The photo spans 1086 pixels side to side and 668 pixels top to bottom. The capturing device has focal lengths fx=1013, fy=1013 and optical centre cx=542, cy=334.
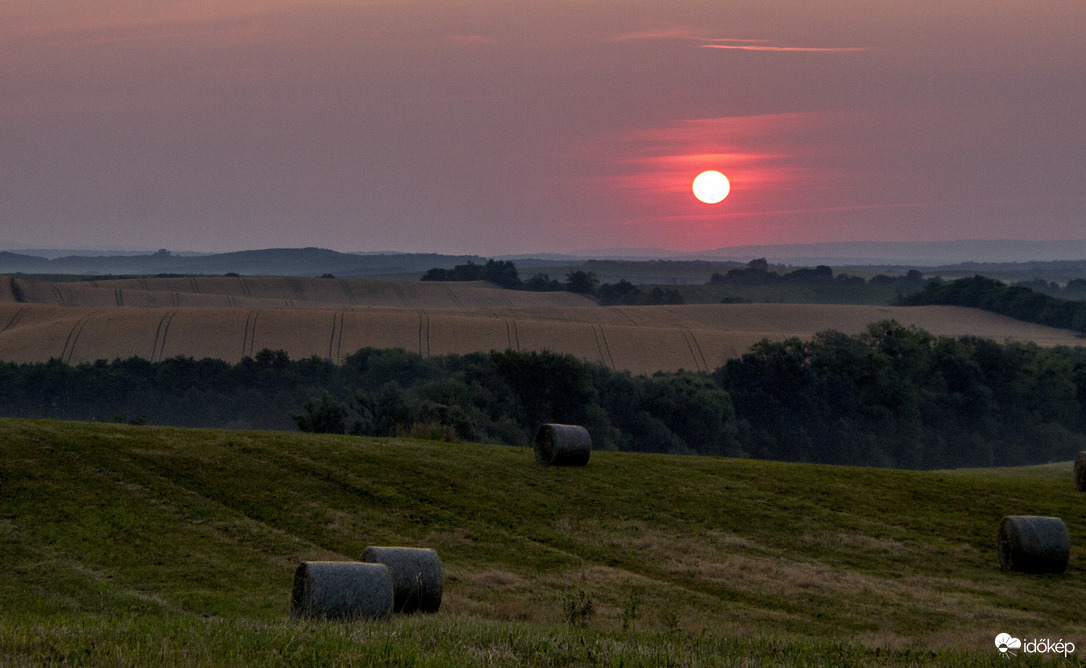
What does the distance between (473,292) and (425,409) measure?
102762mm

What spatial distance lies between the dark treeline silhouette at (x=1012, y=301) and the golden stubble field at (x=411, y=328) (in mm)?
3626

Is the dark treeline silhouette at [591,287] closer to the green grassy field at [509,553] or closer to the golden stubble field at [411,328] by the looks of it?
the golden stubble field at [411,328]

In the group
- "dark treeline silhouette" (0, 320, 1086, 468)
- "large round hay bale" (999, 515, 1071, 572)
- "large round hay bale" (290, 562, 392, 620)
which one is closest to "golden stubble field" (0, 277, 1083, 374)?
"dark treeline silhouette" (0, 320, 1086, 468)

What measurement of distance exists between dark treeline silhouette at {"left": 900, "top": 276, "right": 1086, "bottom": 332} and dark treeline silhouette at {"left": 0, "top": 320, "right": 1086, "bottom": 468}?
3618 centimetres

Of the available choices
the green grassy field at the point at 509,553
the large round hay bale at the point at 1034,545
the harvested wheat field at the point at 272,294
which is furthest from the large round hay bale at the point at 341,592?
the harvested wheat field at the point at 272,294

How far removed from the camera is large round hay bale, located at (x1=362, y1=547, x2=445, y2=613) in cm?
1441

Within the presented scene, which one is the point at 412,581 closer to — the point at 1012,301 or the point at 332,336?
the point at 332,336

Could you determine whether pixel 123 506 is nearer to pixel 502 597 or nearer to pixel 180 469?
pixel 180 469

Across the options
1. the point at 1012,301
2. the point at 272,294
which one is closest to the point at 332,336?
the point at 272,294

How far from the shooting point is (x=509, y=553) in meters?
19.0

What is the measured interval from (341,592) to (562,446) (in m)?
14.4

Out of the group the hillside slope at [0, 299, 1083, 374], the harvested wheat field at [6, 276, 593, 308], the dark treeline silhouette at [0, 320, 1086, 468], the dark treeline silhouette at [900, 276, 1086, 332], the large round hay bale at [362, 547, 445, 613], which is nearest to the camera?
the large round hay bale at [362, 547, 445, 613]

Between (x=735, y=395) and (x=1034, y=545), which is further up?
(x=1034, y=545)

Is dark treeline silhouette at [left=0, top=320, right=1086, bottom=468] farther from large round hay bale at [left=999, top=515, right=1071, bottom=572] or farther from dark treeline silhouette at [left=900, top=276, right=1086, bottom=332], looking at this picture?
large round hay bale at [left=999, top=515, right=1071, bottom=572]
